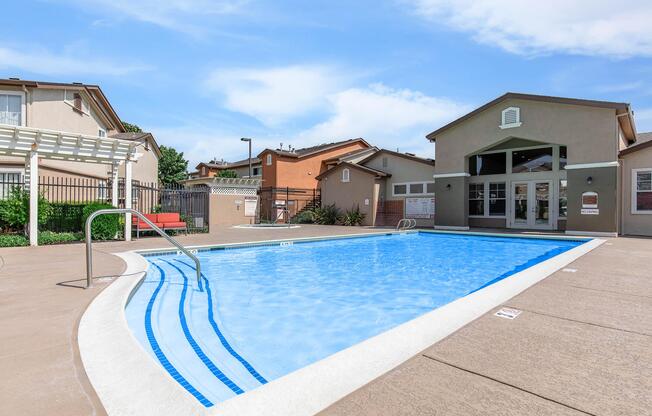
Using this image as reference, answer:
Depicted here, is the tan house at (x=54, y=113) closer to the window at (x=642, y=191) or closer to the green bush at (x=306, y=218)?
the green bush at (x=306, y=218)

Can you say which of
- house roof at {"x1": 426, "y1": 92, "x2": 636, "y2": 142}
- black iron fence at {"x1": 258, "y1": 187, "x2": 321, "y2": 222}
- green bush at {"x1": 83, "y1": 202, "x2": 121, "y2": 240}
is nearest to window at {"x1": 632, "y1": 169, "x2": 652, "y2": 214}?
house roof at {"x1": 426, "y1": 92, "x2": 636, "y2": 142}

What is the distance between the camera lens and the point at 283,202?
26953 mm

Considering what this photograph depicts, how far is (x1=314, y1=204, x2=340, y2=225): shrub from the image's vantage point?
24.4 m

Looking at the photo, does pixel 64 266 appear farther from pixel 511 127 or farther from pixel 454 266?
pixel 511 127

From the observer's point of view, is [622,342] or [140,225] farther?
[140,225]

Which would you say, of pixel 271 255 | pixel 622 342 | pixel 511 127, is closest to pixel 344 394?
pixel 622 342

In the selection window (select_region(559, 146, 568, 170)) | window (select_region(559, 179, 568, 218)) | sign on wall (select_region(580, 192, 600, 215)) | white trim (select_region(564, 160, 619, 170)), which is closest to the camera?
white trim (select_region(564, 160, 619, 170))

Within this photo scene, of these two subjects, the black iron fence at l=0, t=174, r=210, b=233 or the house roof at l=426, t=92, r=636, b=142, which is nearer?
the black iron fence at l=0, t=174, r=210, b=233

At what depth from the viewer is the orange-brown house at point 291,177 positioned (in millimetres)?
26859

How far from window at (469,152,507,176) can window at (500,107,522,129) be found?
90.4 inches

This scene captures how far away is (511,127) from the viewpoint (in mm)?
16500

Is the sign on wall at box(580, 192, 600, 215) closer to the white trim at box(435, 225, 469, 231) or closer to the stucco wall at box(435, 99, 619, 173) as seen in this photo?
the stucco wall at box(435, 99, 619, 173)

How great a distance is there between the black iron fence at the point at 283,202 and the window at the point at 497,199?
1251 centimetres

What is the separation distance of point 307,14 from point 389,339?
976cm
